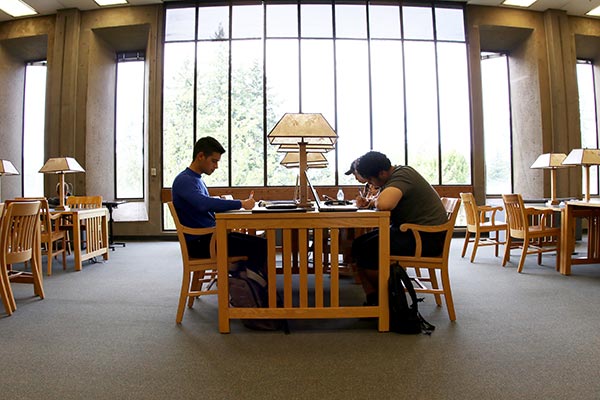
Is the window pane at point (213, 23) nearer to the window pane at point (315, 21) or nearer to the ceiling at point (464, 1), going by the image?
the ceiling at point (464, 1)

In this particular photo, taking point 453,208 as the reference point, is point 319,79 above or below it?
above

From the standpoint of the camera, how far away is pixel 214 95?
278 inches

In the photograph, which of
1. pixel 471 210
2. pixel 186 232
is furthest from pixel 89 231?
pixel 471 210

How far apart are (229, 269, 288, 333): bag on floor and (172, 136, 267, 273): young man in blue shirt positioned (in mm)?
115

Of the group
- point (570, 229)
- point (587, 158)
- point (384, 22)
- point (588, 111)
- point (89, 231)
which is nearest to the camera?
point (570, 229)

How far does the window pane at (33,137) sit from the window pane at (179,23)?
3060 mm

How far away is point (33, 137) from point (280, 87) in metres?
5.26

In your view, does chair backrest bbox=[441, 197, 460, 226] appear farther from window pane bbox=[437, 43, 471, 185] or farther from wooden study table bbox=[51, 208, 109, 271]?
window pane bbox=[437, 43, 471, 185]

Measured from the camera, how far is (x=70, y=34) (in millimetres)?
6984

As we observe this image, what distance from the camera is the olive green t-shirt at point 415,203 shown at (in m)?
2.44

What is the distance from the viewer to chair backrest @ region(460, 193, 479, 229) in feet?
14.9

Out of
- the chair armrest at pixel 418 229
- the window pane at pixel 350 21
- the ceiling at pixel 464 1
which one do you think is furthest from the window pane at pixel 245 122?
the chair armrest at pixel 418 229

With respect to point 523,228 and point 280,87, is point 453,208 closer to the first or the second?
point 523,228

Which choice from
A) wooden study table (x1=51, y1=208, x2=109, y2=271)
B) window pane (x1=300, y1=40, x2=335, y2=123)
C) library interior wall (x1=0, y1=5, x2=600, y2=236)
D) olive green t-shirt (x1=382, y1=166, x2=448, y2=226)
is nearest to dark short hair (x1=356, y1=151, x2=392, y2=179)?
olive green t-shirt (x1=382, y1=166, x2=448, y2=226)
